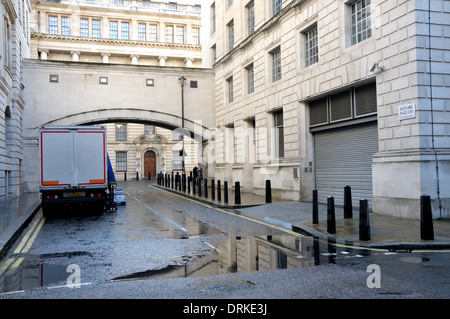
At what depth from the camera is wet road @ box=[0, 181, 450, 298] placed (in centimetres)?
507

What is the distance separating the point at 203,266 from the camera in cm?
652

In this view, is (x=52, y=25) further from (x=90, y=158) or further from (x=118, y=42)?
(x=90, y=158)

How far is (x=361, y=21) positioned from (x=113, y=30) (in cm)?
4688

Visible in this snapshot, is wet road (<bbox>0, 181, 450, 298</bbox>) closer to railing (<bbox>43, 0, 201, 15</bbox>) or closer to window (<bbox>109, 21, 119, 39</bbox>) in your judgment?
window (<bbox>109, 21, 119, 39</bbox>)

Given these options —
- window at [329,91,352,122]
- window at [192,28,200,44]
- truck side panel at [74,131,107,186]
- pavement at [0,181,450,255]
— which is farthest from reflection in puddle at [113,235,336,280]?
window at [192,28,200,44]

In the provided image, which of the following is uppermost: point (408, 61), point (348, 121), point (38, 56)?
point (38, 56)

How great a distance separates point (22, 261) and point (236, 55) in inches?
767

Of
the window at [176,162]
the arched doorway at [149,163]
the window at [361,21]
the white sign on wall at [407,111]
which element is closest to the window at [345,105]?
the white sign on wall at [407,111]

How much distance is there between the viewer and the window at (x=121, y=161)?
52.5 m

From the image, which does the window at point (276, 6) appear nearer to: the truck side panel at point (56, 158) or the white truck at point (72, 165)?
the white truck at point (72, 165)

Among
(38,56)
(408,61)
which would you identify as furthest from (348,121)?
(38,56)

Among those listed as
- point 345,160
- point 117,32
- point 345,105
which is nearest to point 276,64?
point 345,105

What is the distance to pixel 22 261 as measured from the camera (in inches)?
280
